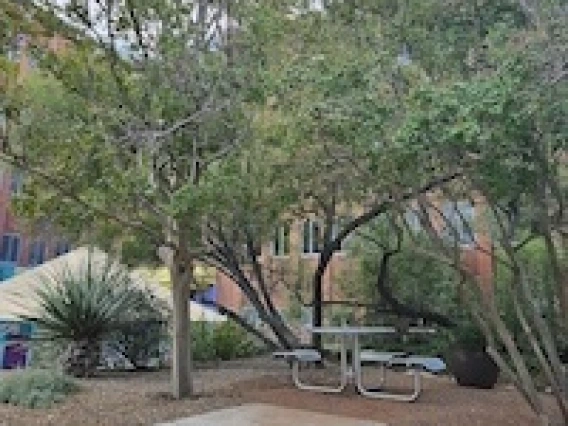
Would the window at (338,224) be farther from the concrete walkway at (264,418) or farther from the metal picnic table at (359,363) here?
the concrete walkway at (264,418)

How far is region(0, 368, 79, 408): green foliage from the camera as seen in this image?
25.3ft

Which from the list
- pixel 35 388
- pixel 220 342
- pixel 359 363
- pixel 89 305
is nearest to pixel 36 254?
pixel 220 342

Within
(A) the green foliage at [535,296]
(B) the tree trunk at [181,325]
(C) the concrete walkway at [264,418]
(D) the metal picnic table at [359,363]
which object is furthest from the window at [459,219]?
(B) the tree trunk at [181,325]

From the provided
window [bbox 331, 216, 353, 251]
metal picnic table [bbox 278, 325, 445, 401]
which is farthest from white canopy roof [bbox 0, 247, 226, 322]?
metal picnic table [bbox 278, 325, 445, 401]

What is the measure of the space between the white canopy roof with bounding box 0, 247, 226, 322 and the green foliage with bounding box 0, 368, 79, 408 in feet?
9.77

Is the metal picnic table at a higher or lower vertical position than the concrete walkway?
higher

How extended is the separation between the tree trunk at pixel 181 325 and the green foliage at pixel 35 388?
1497 millimetres

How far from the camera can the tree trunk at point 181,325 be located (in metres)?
8.37

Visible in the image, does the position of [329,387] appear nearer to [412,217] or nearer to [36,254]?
[412,217]

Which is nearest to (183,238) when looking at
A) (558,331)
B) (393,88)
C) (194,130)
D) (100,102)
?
(194,130)

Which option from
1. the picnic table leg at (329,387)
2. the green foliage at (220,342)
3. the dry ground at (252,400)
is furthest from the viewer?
the green foliage at (220,342)

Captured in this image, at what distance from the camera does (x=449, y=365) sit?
431 inches

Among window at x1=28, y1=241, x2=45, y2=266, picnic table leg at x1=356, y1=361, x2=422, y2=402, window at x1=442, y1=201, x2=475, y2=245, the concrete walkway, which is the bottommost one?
the concrete walkway

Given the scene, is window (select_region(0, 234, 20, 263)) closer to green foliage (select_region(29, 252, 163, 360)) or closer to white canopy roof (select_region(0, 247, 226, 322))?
white canopy roof (select_region(0, 247, 226, 322))
